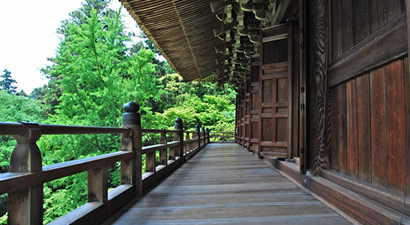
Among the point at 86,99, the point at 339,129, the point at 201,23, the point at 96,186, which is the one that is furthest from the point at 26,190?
the point at 86,99

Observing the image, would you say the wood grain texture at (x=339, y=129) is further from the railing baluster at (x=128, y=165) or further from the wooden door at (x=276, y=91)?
the wooden door at (x=276, y=91)

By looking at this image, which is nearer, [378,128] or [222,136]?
[378,128]

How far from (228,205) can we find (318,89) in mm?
1303

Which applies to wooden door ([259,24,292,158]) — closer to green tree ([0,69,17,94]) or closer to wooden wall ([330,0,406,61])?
wooden wall ([330,0,406,61])

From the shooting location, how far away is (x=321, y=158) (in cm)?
240

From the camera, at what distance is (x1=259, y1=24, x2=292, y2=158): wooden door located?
4.29 m

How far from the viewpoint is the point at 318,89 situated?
2.46 meters

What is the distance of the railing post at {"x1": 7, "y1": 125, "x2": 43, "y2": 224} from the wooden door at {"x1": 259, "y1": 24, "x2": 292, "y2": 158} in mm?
3569

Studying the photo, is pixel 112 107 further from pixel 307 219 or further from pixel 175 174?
pixel 307 219

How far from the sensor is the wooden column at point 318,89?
2.34 metres

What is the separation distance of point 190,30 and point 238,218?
13.6 ft

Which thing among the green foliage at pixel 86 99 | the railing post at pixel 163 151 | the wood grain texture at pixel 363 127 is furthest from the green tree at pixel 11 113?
the wood grain texture at pixel 363 127

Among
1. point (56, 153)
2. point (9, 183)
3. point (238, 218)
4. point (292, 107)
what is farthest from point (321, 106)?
point (56, 153)

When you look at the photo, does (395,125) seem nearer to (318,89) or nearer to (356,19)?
(356,19)
